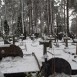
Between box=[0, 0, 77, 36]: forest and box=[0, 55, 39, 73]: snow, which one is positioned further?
box=[0, 0, 77, 36]: forest

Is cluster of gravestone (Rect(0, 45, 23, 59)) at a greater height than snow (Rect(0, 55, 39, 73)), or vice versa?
cluster of gravestone (Rect(0, 45, 23, 59))

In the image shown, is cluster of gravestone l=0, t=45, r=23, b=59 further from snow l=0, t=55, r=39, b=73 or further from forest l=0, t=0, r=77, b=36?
forest l=0, t=0, r=77, b=36

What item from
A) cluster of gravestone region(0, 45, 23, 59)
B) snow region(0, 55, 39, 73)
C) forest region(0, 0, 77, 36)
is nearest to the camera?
snow region(0, 55, 39, 73)

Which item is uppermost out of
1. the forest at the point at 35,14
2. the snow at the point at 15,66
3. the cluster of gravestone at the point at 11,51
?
the forest at the point at 35,14

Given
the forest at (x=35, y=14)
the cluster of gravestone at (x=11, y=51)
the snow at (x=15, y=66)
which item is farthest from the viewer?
the forest at (x=35, y=14)

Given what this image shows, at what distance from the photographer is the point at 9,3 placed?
50.8 m

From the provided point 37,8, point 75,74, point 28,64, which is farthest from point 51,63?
point 37,8

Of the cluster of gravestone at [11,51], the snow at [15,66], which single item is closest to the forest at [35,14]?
the cluster of gravestone at [11,51]

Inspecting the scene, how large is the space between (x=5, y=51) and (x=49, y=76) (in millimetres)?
5344

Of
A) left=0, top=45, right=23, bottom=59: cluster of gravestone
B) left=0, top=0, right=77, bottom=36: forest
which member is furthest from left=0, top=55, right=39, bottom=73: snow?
left=0, top=0, right=77, bottom=36: forest

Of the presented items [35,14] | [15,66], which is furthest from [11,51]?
[35,14]

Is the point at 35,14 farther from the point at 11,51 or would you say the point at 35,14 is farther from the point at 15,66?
the point at 15,66

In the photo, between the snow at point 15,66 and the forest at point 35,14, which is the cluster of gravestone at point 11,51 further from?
the forest at point 35,14

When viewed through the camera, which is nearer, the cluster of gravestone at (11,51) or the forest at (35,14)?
the cluster of gravestone at (11,51)
